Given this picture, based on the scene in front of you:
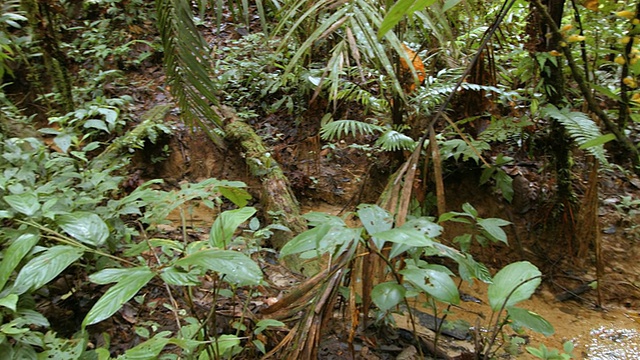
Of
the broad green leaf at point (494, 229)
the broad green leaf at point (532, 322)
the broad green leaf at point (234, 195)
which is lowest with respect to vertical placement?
the broad green leaf at point (532, 322)

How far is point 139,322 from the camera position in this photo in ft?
6.17

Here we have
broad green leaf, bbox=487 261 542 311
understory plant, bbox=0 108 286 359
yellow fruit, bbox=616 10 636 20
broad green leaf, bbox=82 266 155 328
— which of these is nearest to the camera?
broad green leaf, bbox=82 266 155 328

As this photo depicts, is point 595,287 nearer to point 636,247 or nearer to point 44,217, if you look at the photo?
point 636,247

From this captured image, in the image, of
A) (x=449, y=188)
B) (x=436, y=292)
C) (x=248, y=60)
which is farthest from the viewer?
(x=248, y=60)

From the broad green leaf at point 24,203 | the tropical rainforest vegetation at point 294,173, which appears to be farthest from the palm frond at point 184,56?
the broad green leaf at point 24,203

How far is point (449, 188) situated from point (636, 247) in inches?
52.3

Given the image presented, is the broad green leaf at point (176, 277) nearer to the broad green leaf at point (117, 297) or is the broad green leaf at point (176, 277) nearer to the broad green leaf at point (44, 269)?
the broad green leaf at point (117, 297)

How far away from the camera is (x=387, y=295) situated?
1271mm

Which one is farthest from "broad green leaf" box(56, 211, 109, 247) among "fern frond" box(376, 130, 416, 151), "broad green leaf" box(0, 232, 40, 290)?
"fern frond" box(376, 130, 416, 151)

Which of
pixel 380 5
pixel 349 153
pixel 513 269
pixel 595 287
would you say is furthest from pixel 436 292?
pixel 349 153

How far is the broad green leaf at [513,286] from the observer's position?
1.29 meters

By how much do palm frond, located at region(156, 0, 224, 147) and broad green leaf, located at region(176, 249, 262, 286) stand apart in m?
0.78

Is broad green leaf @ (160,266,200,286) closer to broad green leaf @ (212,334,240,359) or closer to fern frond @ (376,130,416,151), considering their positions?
broad green leaf @ (212,334,240,359)

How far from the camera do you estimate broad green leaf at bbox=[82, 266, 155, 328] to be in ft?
3.51
